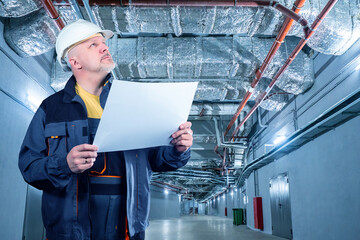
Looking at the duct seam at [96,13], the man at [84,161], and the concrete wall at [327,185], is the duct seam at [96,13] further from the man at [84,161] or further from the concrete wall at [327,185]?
the concrete wall at [327,185]

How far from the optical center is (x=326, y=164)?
4629 mm

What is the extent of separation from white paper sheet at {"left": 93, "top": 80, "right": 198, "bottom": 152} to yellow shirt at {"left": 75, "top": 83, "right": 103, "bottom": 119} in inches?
11.1

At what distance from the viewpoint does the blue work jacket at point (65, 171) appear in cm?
105

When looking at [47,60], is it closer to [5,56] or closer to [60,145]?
[5,56]

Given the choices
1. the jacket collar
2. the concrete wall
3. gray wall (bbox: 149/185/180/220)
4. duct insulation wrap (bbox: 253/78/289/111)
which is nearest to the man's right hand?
the jacket collar

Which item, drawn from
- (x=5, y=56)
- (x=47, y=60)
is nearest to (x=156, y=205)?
Answer: (x=47, y=60)

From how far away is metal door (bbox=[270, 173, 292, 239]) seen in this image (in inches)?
255

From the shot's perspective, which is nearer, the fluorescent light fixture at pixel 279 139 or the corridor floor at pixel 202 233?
the fluorescent light fixture at pixel 279 139

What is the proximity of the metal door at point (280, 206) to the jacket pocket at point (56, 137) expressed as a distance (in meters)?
6.13

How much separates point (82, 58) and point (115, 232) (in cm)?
78

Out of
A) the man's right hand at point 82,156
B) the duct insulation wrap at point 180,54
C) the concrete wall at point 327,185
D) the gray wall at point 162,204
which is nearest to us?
the man's right hand at point 82,156

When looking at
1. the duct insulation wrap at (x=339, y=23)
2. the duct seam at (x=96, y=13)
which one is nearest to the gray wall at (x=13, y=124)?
the duct seam at (x=96, y=13)

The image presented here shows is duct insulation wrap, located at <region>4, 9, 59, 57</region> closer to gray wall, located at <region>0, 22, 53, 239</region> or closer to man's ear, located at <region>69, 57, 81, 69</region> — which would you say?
gray wall, located at <region>0, 22, 53, 239</region>

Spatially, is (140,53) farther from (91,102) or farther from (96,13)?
(91,102)
